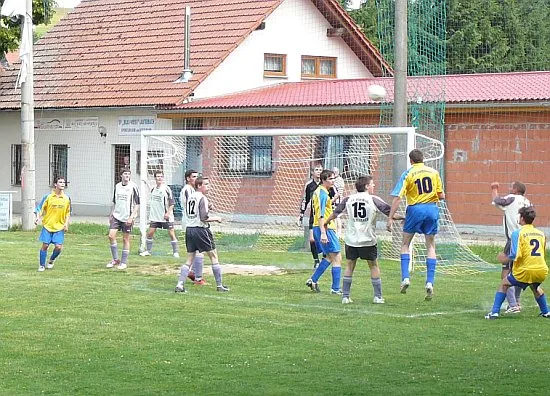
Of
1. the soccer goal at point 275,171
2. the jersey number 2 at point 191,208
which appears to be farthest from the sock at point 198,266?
the soccer goal at point 275,171

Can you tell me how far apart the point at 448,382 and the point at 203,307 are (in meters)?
5.45

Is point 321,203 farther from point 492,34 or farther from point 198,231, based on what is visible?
point 492,34

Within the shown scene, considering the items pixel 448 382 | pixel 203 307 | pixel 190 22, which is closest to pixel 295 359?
pixel 448 382

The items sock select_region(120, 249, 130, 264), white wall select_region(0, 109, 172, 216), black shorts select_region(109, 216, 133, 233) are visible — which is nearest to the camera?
sock select_region(120, 249, 130, 264)

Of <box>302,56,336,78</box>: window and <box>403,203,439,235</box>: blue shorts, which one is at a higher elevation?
<box>302,56,336,78</box>: window

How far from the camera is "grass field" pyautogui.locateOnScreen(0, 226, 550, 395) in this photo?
380 inches

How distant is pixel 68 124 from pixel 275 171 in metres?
9.71

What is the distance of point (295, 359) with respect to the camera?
35.3ft

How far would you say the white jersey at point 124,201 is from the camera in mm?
20000

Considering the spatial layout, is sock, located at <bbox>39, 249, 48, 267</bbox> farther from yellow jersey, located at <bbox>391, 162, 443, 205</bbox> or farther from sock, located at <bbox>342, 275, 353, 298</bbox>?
yellow jersey, located at <bbox>391, 162, 443, 205</bbox>

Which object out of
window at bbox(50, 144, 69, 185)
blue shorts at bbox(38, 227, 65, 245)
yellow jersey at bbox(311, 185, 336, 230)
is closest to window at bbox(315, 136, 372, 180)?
blue shorts at bbox(38, 227, 65, 245)

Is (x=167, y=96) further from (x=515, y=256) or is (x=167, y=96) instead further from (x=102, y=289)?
(x=515, y=256)

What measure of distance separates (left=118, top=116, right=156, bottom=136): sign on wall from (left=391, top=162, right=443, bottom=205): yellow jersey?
20.5m

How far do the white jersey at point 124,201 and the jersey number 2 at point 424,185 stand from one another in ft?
20.8
